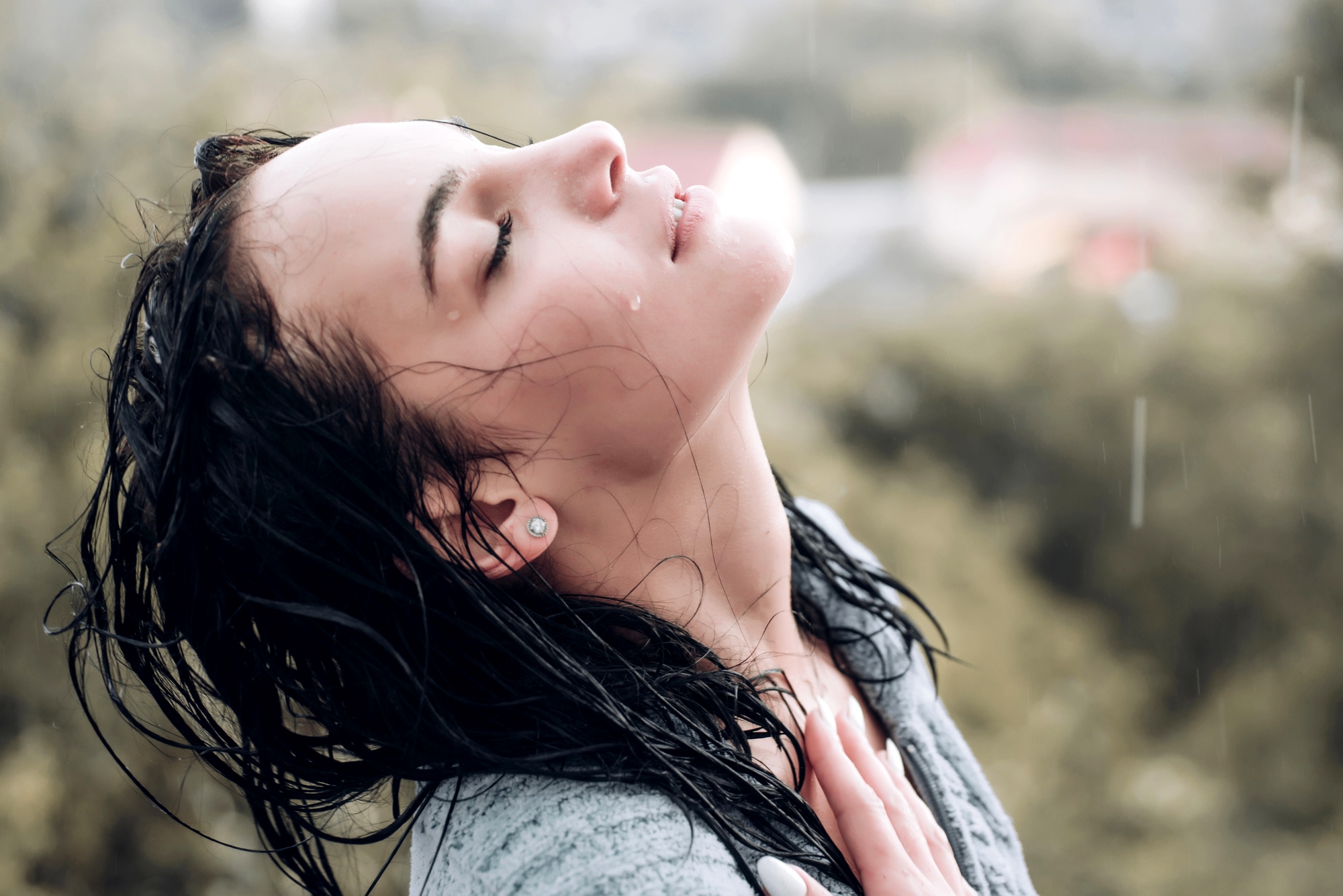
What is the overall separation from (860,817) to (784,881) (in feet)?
0.45

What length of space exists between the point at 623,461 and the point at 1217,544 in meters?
4.35

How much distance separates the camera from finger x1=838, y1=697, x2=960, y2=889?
1.06m

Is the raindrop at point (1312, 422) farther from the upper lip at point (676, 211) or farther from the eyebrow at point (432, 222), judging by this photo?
the eyebrow at point (432, 222)

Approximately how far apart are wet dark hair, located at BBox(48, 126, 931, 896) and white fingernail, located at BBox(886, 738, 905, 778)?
0.23 m

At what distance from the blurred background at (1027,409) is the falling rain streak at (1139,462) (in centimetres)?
2

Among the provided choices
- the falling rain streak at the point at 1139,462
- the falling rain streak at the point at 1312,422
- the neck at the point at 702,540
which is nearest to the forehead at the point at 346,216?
the neck at the point at 702,540

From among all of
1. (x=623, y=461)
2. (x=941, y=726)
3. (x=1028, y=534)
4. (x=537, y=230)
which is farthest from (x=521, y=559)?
(x=1028, y=534)

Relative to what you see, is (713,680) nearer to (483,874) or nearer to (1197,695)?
(483,874)

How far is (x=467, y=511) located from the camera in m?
1.09

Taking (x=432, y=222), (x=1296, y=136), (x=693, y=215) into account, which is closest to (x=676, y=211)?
(x=693, y=215)

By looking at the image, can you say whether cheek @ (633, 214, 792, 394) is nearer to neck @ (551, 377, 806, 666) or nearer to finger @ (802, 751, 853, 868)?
neck @ (551, 377, 806, 666)

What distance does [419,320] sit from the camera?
1035 mm

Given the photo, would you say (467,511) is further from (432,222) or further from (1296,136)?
(1296,136)

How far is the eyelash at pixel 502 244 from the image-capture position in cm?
105
